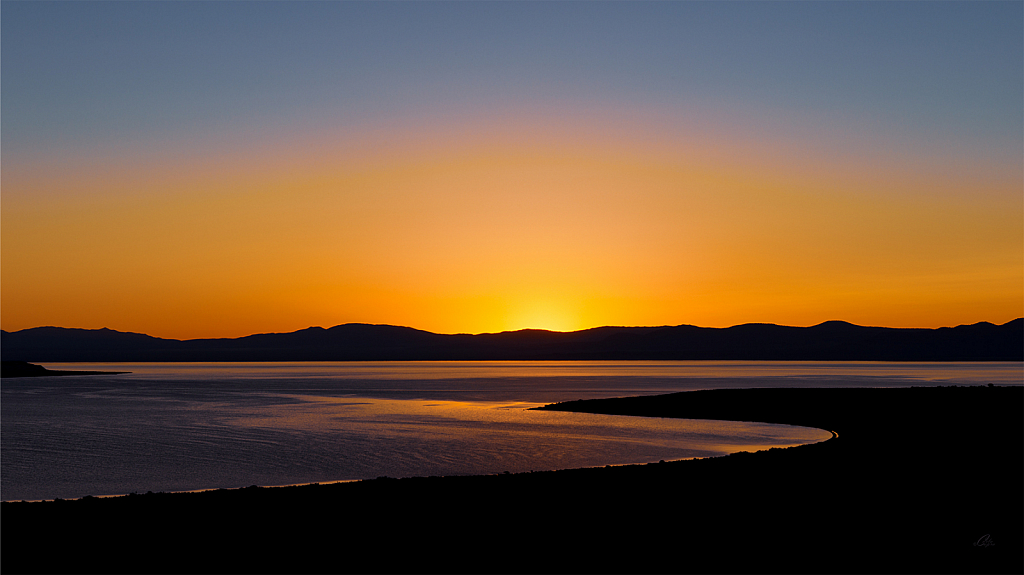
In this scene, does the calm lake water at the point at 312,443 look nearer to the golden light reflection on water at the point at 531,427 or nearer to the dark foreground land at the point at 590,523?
the golden light reflection on water at the point at 531,427

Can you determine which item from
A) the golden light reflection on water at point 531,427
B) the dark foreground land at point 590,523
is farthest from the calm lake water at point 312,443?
the dark foreground land at point 590,523

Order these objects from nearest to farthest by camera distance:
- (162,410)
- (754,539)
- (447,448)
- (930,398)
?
(754,539), (447,448), (930,398), (162,410)

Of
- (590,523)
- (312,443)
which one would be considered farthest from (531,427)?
(590,523)

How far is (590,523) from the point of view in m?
14.0

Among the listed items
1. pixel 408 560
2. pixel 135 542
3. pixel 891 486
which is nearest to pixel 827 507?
pixel 891 486

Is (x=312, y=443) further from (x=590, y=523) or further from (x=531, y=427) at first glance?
(x=590, y=523)

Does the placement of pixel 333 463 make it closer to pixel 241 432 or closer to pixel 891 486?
pixel 241 432

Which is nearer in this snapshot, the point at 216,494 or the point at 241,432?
the point at 216,494

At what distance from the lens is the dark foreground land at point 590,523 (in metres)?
11.4

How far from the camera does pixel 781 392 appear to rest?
2341 inches

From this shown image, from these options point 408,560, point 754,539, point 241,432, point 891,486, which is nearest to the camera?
point 408,560

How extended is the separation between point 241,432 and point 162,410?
20.4 meters

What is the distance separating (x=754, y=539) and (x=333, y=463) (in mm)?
18117

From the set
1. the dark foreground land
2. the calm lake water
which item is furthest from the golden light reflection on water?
the dark foreground land
